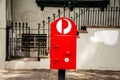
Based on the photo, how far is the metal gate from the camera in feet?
36.5

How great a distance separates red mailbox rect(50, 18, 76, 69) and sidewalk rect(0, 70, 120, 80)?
4338 millimetres

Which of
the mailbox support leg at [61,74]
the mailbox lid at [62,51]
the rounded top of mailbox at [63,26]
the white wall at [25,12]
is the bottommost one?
the mailbox support leg at [61,74]

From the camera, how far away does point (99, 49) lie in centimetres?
1056

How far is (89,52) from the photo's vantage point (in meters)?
10.5

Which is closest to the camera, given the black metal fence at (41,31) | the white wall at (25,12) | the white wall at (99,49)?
the white wall at (99,49)

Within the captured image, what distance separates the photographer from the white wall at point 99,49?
10.5 metres

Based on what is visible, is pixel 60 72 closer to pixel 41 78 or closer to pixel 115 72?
pixel 41 78

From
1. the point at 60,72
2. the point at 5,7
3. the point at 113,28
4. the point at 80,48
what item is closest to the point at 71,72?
the point at 80,48

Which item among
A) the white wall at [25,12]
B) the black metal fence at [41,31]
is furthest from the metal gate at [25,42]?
the white wall at [25,12]

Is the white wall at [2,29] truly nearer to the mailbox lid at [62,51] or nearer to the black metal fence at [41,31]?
the black metal fence at [41,31]

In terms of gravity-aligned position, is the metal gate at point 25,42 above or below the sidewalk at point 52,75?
above

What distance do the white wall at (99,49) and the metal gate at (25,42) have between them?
4.43 feet

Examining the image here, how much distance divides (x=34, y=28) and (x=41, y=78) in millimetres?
4273

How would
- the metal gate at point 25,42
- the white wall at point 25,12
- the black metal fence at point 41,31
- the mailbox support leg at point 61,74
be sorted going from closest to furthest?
the mailbox support leg at point 61,74
the metal gate at point 25,42
the black metal fence at point 41,31
the white wall at point 25,12
